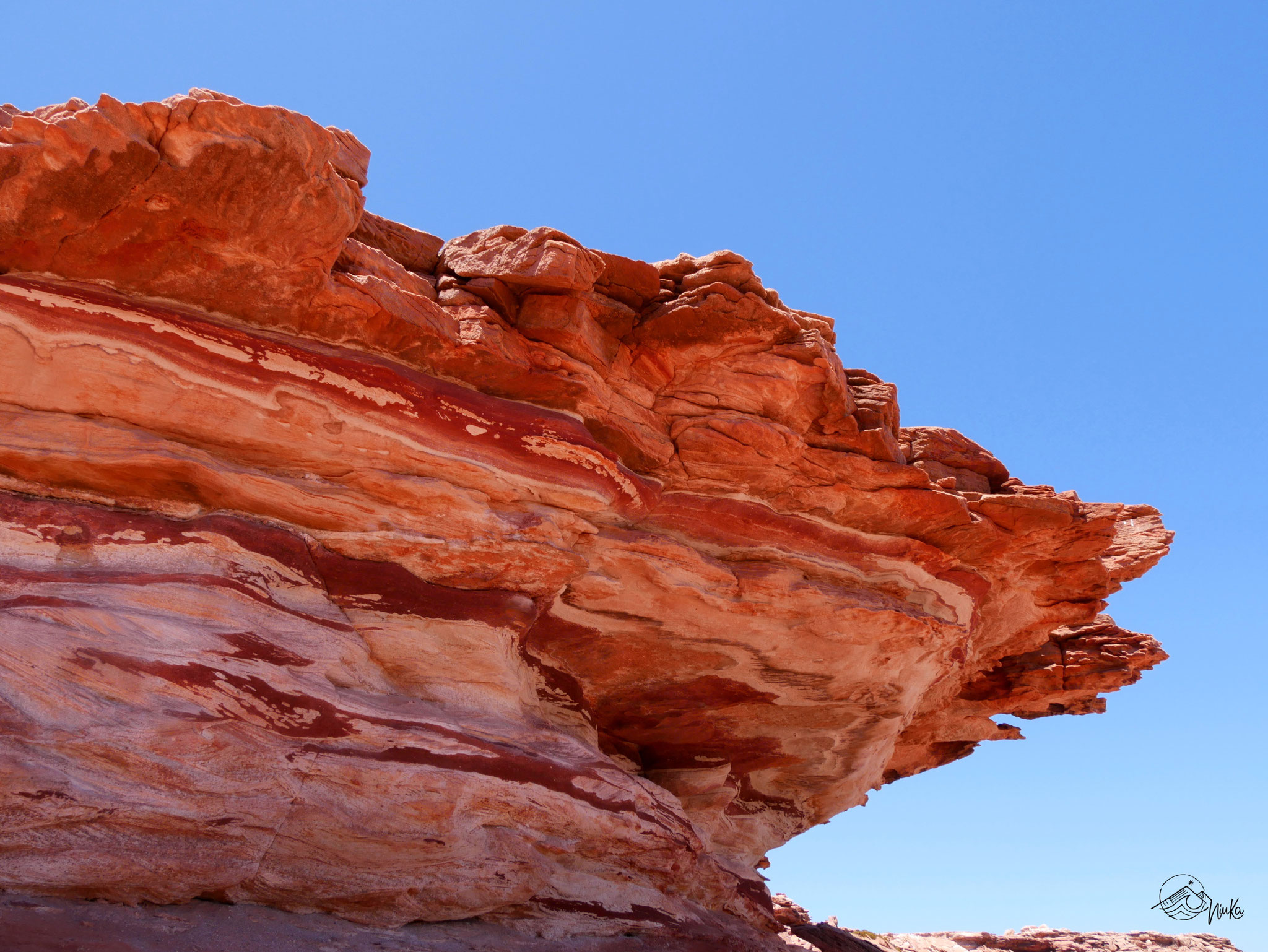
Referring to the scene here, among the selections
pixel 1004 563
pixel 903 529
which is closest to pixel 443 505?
pixel 903 529

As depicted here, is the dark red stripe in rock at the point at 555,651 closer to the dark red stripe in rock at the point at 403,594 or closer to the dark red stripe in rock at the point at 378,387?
the dark red stripe in rock at the point at 403,594

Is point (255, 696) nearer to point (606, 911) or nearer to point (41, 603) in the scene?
point (41, 603)

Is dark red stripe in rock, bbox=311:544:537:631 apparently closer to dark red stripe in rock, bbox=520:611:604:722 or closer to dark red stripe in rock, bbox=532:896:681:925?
dark red stripe in rock, bbox=520:611:604:722

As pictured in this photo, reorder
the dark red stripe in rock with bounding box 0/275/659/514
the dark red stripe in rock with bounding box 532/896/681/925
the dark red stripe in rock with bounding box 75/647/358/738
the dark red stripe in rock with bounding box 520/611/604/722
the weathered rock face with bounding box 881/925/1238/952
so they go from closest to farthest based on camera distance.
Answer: the dark red stripe in rock with bounding box 75/647/358/738 < the dark red stripe in rock with bounding box 0/275/659/514 < the dark red stripe in rock with bounding box 532/896/681/925 < the dark red stripe in rock with bounding box 520/611/604/722 < the weathered rock face with bounding box 881/925/1238/952

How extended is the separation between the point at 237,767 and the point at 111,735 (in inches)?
41.9

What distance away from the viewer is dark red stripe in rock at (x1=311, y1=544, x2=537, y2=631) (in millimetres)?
10602

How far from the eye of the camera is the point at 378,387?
35.9ft

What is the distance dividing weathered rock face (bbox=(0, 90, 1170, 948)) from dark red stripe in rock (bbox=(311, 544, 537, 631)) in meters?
0.05

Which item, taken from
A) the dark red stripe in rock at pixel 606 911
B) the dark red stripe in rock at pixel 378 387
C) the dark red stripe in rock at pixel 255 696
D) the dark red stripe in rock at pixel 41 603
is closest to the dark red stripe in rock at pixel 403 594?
the dark red stripe in rock at pixel 378 387

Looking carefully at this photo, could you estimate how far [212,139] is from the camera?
28.2ft

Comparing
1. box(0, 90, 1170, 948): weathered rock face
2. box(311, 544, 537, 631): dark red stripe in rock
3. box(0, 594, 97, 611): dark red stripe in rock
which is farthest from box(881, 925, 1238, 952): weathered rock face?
box(0, 594, 97, 611): dark red stripe in rock

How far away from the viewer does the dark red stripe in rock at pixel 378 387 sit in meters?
9.59

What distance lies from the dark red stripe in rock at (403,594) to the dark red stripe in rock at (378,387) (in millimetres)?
1536

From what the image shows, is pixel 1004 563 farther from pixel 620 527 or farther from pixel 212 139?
pixel 212 139
